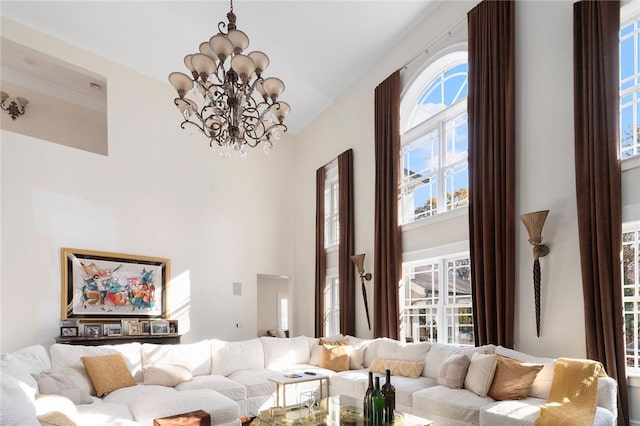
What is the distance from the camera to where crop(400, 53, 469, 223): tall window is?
596cm

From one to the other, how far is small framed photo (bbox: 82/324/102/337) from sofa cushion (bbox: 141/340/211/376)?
1468 millimetres

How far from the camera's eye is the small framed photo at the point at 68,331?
6.41 metres

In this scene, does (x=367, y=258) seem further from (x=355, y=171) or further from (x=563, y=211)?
(x=563, y=211)

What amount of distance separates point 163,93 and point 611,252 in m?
7.31

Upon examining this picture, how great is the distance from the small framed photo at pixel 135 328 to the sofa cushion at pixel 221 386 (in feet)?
7.15

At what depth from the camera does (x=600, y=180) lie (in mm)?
3906

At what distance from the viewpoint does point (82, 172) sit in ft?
23.5

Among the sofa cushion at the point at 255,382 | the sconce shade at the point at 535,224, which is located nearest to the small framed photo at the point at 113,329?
the sofa cushion at the point at 255,382

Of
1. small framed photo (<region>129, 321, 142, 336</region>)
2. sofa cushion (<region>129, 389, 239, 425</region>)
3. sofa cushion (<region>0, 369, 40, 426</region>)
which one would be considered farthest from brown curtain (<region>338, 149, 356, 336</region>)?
sofa cushion (<region>0, 369, 40, 426</region>)

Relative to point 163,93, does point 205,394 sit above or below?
below

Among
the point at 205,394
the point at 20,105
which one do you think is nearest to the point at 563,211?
the point at 205,394

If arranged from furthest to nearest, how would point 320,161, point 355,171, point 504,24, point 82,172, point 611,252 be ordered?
point 320,161 → point 355,171 → point 82,172 → point 504,24 → point 611,252

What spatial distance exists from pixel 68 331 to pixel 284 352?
3036 mm

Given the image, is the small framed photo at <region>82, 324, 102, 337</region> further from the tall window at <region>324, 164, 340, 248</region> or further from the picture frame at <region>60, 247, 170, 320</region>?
the tall window at <region>324, 164, 340, 248</region>
